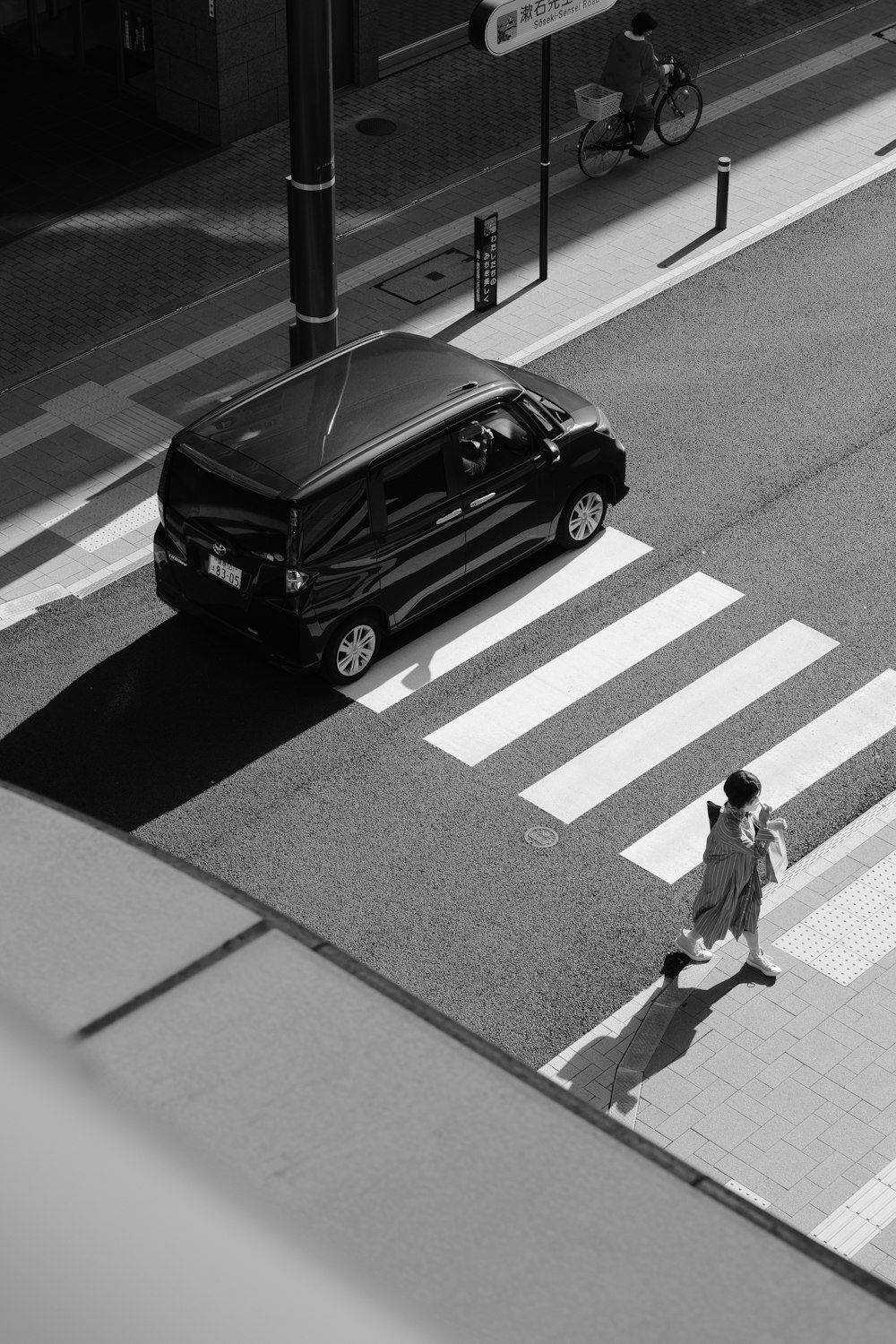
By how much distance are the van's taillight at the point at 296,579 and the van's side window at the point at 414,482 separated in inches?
33.8

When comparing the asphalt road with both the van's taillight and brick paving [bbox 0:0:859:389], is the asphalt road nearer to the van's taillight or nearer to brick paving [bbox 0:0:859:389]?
the van's taillight

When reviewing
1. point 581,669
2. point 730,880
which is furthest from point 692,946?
point 581,669

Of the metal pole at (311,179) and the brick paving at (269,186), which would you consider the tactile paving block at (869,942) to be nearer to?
the metal pole at (311,179)

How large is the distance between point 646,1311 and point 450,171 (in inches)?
728

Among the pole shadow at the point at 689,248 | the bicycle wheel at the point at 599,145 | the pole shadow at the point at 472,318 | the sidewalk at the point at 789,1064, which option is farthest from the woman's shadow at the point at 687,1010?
the bicycle wheel at the point at 599,145

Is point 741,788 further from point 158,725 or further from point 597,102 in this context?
point 597,102

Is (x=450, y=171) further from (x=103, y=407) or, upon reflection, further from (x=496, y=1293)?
(x=496, y=1293)

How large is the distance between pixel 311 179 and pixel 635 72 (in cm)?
592

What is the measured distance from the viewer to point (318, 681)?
1232cm

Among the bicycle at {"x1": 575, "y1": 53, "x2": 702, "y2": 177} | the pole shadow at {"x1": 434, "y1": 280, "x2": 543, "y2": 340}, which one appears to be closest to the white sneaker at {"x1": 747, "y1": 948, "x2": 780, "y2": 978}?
the pole shadow at {"x1": 434, "y1": 280, "x2": 543, "y2": 340}

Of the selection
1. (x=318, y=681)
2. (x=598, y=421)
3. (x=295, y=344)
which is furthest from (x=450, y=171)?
(x=318, y=681)

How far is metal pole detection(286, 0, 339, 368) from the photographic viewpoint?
13.7 metres

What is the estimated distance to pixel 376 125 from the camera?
20.5 metres

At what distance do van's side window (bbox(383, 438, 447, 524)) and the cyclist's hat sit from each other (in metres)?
3.84
